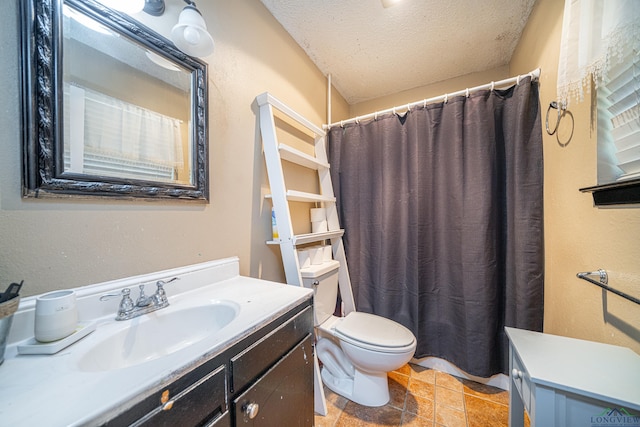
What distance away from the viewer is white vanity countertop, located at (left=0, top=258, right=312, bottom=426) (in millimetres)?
358

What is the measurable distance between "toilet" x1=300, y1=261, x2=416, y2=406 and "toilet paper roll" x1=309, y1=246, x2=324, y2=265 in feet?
0.13

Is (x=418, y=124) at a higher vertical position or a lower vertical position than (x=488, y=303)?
higher

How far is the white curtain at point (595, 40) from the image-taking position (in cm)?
62

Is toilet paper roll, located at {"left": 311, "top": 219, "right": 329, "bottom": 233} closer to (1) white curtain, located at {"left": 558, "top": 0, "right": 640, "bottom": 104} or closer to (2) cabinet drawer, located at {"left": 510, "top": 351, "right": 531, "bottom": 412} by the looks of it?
(2) cabinet drawer, located at {"left": 510, "top": 351, "right": 531, "bottom": 412}

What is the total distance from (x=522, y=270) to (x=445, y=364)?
2.85ft

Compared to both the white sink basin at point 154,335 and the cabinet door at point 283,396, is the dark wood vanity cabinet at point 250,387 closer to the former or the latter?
the cabinet door at point 283,396

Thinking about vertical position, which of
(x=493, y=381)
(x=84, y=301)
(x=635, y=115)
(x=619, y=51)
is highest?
(x=619, y=51)

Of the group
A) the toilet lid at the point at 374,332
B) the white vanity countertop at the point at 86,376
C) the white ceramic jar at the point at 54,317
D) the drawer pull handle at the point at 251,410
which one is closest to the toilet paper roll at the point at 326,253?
the toilet lid at the point at 374,332

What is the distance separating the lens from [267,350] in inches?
27.7

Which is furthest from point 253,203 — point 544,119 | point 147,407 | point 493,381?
point 493,381

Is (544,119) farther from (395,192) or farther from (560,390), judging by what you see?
(560,390)

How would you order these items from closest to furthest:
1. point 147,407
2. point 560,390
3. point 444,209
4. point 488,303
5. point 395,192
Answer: point 147,407 → point 560,390 → point 488,303 → point 444,209 → point 395,192

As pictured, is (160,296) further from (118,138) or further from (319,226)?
(319,226)

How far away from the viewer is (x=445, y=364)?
1.60m
